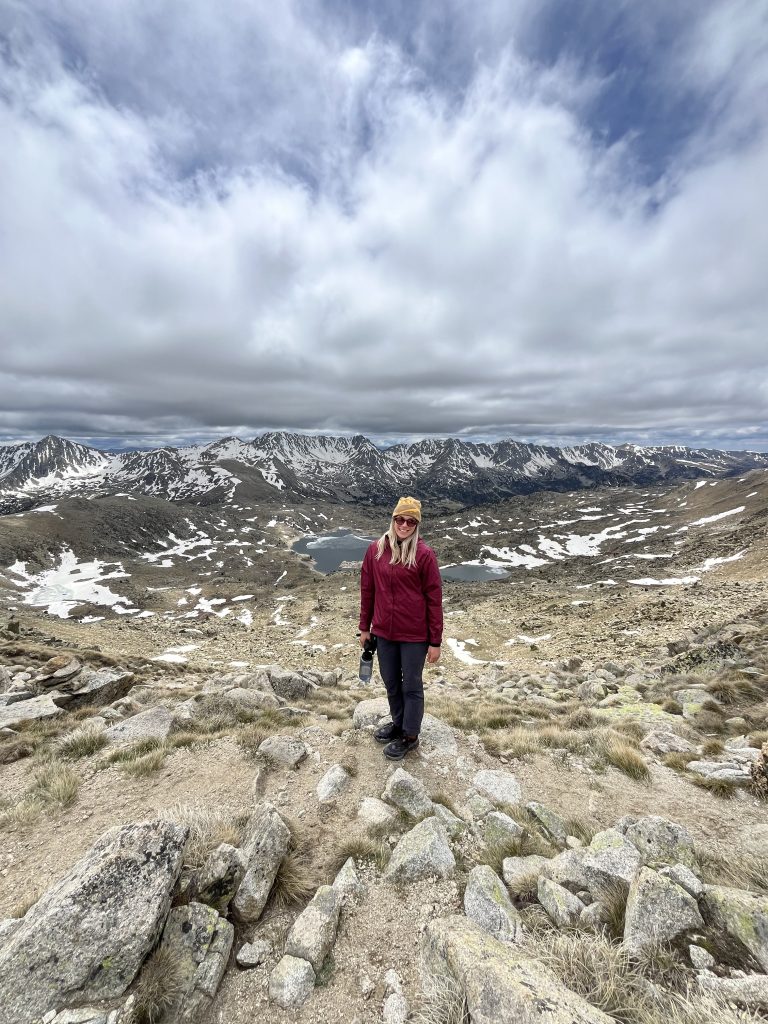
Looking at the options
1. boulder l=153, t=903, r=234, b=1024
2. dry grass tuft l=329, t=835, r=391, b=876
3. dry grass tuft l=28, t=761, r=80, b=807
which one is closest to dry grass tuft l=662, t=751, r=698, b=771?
dry grass tuft l=329, t=835, r=391, b=876

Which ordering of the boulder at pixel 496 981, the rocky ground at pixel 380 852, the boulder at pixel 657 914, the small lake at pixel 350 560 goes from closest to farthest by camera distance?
the boulder at pixel 496 981
the rocky ground at pixel 380 852
the boulder at pixel 657 914
the small lake at pixel 350 560

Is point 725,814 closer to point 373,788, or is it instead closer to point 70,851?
point 373,788

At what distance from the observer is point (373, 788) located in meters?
6.53

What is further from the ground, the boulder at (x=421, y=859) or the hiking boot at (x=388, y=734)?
the boulder at (x=421, y=859)

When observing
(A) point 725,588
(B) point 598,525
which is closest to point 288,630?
(A) point 725,588

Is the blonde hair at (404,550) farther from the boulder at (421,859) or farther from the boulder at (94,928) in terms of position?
the boulder at (94,928)

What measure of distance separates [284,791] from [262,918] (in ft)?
8.33

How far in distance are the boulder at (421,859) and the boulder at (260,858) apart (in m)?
1.32

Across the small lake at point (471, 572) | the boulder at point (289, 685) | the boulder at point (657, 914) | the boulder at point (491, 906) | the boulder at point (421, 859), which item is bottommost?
the small lake at point (471, 572)

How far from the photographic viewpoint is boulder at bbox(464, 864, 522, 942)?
3.80m

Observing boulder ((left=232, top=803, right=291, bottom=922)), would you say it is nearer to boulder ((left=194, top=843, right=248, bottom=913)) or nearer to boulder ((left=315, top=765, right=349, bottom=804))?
boulder ((left=194, top=843, right=248, bottom=913))

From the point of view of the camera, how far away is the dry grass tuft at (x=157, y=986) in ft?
9.87

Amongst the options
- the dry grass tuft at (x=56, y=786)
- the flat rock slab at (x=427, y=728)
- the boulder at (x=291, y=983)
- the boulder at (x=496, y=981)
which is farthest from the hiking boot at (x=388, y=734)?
the dry grass tuft at (x=56, y=786)

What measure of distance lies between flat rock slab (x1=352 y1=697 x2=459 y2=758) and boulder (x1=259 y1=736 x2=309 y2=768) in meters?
1.69
